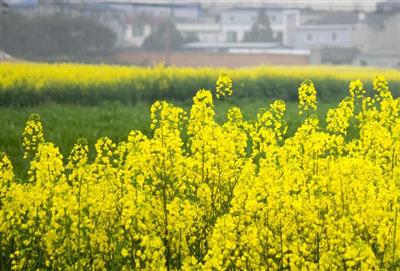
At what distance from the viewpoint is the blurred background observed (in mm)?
39625

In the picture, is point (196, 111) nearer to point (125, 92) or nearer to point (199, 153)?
point (199, 153)

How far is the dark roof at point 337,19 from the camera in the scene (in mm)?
62656

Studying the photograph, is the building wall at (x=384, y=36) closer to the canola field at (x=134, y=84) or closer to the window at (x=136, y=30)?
the window at (x=136, y=30)

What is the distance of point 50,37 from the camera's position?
1544 inches

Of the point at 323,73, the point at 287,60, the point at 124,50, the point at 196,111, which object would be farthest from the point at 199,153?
the point at 287,60

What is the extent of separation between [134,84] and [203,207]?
15.8 m

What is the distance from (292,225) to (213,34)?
6115cm

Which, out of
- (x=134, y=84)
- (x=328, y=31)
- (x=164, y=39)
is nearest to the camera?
(x=134, y=84)

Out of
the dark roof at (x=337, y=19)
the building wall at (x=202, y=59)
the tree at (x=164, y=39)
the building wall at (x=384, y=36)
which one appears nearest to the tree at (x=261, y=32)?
the dark roof at (x=337, y=19)

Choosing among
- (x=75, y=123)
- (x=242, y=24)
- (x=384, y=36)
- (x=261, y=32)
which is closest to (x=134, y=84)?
(x=75, y=123)

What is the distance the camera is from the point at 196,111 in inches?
187

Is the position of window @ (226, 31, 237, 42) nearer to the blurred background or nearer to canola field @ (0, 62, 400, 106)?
the blurred background

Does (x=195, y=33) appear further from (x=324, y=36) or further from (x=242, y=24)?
(x=324, y=36)

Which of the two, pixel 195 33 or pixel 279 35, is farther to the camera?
pixel 279 35
